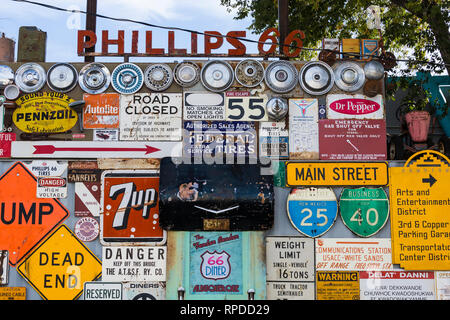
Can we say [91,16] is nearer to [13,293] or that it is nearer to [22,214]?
[22,214]

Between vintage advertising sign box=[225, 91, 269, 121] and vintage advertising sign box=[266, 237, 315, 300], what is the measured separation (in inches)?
78.6

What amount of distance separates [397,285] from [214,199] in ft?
10.4

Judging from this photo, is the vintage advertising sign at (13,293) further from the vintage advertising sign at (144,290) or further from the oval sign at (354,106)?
the oval sign at (354,106)

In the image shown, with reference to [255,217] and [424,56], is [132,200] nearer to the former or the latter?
[255,217]

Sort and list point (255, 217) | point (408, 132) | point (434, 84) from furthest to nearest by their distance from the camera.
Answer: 1. point (434, 84)
2. point (408, 132)
3. point (255, 217)

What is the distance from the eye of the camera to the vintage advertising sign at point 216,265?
6457 millimetres

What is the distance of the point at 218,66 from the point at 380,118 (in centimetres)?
283

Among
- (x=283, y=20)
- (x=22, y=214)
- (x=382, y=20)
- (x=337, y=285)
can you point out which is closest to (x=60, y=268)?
(x=22, y=214)

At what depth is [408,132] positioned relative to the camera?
7359 millimetres

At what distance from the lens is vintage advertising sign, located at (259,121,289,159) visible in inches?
268

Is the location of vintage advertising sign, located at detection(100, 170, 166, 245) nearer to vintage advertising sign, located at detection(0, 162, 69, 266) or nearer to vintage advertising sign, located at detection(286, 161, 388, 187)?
vintage advertising sign, located at detection(0, 162, 69, 266)

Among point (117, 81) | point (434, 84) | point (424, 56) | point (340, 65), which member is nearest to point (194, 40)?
point (117, 81)

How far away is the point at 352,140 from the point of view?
6820mm

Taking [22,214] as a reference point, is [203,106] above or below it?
above
